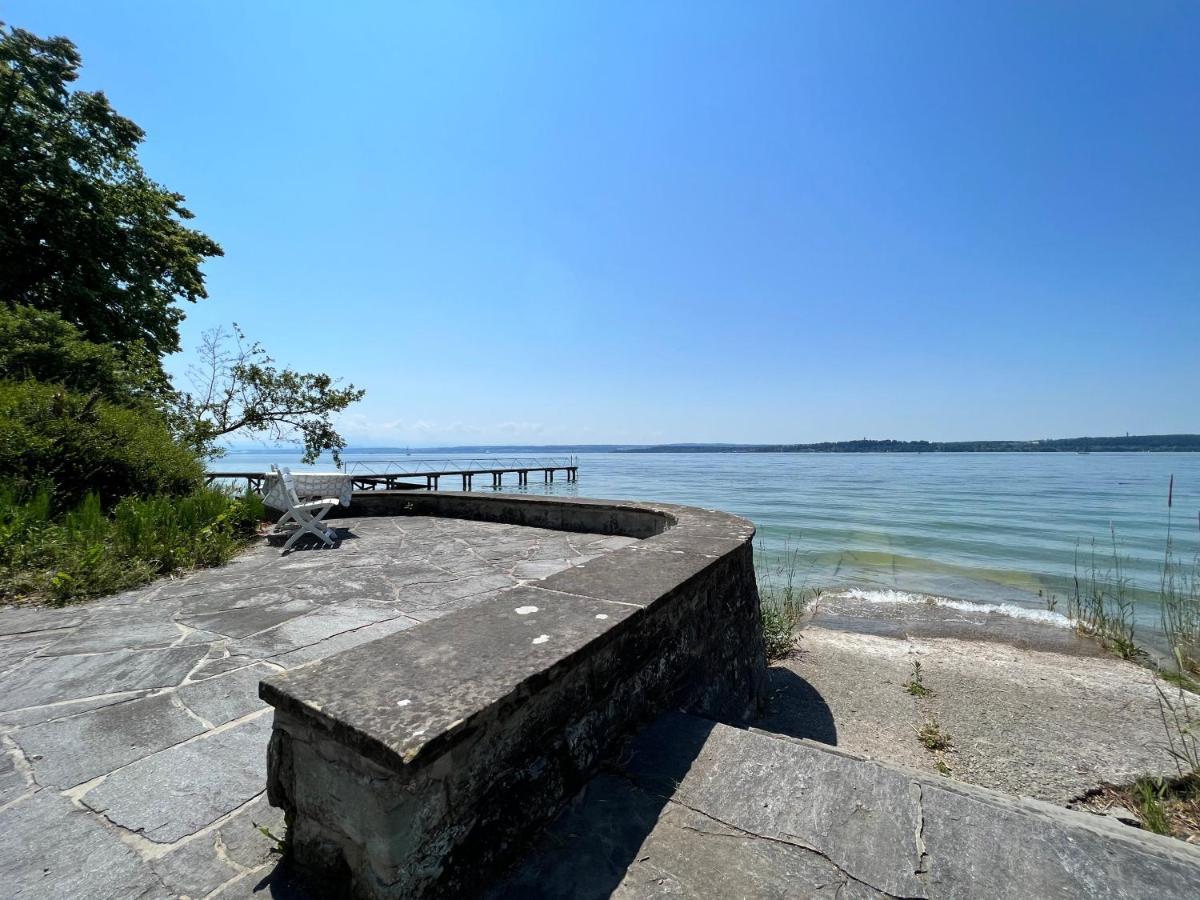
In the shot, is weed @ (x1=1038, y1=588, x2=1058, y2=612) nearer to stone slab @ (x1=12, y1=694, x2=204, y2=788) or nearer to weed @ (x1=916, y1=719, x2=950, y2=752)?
weed @ (x1=916, y1=719, x2=950, y2=752)

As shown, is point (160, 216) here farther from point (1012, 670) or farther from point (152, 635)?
point (1012, 670)

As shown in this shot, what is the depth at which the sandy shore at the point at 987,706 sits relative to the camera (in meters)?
3.54

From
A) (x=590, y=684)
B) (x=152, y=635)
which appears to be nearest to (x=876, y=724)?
(x=590, y=684)

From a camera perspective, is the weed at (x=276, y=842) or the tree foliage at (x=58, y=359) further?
the tree foliage at (x=58, y=359)

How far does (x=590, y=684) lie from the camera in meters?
1.72

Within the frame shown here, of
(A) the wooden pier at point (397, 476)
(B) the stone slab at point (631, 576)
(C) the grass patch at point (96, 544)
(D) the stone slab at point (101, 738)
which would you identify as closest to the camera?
(D) the stone slab at point (101, 738)

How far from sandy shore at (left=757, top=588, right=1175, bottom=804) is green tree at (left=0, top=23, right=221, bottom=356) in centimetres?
1601

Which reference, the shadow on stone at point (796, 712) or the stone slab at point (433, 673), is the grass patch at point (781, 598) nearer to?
the shadow on stone at point (796, 712)

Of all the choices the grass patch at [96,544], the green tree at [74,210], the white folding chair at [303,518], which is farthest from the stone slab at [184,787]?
the green tree at [74,210]

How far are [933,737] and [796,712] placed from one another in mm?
1015

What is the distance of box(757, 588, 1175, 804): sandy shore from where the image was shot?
3.54 metres

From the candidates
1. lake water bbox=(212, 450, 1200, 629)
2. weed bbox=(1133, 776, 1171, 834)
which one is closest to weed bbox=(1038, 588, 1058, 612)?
lake water bbox=(212, 450, 1200, 629)

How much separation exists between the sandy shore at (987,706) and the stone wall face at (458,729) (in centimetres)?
265

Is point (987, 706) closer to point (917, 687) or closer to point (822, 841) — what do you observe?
point (917, 687)
